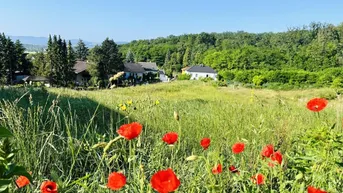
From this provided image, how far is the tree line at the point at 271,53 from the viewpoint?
154 ft

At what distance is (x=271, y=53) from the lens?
53.5 meters

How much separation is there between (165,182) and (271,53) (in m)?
56.5

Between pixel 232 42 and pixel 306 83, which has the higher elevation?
pixel 232 42

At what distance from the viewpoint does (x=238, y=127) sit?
10.8ft

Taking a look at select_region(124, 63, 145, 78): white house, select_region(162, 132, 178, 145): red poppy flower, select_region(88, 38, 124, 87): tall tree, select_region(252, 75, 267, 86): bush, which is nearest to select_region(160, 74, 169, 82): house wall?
select_region(124, 63, 145, 78): white house

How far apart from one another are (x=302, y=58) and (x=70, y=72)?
1468 inches

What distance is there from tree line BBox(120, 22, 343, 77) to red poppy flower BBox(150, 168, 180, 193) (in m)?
50.4

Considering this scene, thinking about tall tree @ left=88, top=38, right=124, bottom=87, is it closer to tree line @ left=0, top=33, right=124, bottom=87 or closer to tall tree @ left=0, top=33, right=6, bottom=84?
tree line @ left=0, top=33, right=124, bottom=87

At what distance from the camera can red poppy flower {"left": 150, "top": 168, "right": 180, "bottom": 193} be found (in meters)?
0.75

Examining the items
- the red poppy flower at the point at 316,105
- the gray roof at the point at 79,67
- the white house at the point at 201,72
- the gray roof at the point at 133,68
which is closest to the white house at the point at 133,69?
the gray roof at the point at 133,68

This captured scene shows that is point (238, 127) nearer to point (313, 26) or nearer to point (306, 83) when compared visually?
point (306, 83)

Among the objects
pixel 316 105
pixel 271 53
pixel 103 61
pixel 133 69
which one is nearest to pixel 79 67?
pixel 103 61

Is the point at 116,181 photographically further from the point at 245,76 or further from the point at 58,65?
the point at 245,76

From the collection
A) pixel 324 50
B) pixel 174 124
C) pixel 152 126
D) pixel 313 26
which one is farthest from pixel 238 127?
pixel 313 26
